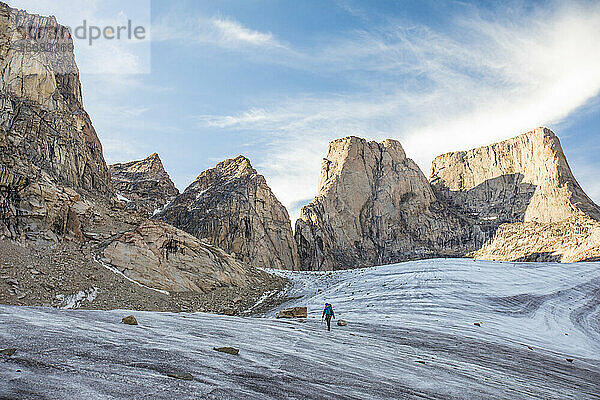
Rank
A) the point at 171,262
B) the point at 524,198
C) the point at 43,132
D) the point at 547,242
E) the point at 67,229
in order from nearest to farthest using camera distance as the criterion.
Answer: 1. the point at 67,229
2. the point at 171,262
3. the point at 43,132
4. the point at 547,242
5. the point at 524,198

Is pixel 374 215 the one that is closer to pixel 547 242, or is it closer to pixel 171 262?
pixel 547 242

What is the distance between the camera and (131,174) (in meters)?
106

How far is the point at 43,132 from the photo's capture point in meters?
46.9

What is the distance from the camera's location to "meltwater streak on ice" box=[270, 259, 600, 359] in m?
19.8

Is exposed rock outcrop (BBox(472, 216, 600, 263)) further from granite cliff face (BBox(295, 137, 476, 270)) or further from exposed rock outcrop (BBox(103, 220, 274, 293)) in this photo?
exposed rock outcrop (BBox(103, 220, 274, 293))

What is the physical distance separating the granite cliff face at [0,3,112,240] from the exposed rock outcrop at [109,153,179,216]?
34501 mm

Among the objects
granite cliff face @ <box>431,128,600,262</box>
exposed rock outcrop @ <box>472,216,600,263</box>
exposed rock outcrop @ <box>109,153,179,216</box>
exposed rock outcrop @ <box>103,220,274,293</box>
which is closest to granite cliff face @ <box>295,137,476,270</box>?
exposed rock outcrop @ <box>472,216,600,263</box>

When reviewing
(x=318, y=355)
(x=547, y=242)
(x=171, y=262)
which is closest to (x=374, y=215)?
(x=547, y=242)

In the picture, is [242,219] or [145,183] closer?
[242,219]

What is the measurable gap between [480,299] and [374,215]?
82.9 m

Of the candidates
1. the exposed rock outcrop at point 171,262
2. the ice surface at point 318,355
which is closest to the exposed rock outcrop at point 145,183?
the exposed rock outcrop at point 171,262

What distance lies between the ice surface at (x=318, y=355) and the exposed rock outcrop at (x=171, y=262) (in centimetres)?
1406

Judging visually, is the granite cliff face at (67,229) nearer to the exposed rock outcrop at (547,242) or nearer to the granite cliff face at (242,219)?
the granite cliff face at (242,219)

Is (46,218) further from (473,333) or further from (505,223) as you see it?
(505,223)
